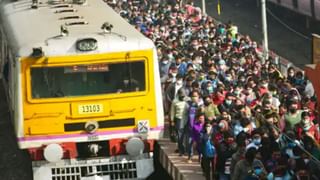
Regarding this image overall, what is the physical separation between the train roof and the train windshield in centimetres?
28

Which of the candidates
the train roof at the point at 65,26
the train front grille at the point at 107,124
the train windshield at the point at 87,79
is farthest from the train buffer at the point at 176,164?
the train roof at the point at 65,26

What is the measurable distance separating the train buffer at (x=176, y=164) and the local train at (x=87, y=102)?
0.69 metres

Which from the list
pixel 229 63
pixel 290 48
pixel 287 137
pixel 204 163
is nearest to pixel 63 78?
pixel 204 163

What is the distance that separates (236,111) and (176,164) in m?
1.82

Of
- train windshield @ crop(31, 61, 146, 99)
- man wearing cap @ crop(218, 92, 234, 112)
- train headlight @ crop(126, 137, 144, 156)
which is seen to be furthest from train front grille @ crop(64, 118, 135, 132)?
man wearing cap @ crop(218, 92, 234, 112)

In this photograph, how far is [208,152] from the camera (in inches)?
555

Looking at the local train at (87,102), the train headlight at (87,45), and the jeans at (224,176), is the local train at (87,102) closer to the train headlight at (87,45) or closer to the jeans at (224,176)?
the train headlight at (87,45)

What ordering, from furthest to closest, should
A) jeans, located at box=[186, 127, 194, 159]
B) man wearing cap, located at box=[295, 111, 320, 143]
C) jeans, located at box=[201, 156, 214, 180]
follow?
jeans, located at box=[186, 127, 194, 159]
jeans, located at box=[201, 156, 214, 180]
man wearing cap, located at box=[295, 111, 320, 143]

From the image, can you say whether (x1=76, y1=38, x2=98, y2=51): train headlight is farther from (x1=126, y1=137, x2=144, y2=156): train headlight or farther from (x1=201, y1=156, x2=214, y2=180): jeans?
(x1=201, y1=156, x2=214, y2=180): jeans

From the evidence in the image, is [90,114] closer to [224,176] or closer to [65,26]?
[65,26]

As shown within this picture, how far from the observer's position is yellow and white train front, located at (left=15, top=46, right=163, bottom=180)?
14.4 meters

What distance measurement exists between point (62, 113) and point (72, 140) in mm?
480

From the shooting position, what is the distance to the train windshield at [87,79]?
14461 mm

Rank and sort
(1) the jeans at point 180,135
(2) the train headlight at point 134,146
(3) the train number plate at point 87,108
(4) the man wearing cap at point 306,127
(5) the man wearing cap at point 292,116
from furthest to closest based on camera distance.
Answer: (1) the jeans at point 180,135, (2) the train headlight at point 134,146, (3) the train number plate at point 87,108, (5) the man wearing cap at point 292,116, (4) the man wearing cap at point 306,127
